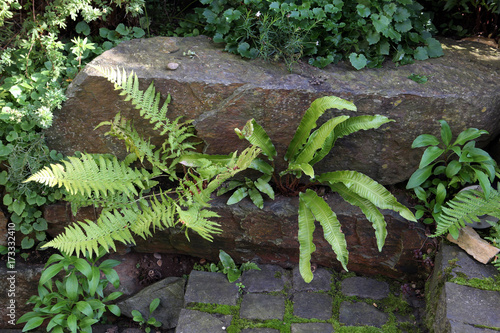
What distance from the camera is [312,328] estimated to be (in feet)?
9.69

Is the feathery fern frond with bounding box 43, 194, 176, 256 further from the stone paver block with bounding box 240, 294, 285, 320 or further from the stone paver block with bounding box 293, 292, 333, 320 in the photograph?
the stone paver block with bounding box 293, 292, 333, 320

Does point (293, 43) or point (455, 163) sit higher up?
point (293, 43)

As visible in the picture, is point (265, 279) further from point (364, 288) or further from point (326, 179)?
point (326, 179)

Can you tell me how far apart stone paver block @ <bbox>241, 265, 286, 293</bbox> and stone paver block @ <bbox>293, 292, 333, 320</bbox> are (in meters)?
0.19

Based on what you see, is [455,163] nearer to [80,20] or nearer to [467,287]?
[467,287]

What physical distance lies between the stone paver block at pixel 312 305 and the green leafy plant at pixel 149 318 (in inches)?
42.5

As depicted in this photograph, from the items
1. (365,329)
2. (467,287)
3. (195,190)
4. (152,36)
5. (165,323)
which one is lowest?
(165,323)

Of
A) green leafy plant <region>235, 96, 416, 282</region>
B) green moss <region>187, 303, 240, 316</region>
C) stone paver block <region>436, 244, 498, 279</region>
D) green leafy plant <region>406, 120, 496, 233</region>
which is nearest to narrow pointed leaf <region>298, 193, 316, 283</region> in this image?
green leafy plant <region>235, 96, 416, 282</region>

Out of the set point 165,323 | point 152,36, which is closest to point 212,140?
point 152,36

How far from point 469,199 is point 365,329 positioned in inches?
47.8

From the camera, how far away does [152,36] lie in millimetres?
3748

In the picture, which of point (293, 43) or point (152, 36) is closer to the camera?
point (293, 43)

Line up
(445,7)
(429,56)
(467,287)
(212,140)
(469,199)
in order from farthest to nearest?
(445,7) < (429,56) < (212,140) < (469,199) < (467,287)

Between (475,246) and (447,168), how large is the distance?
58 centimetres
